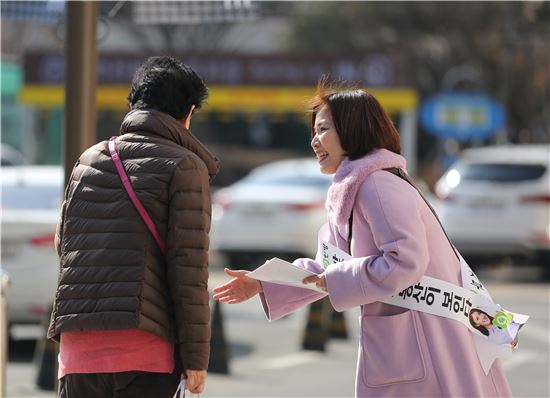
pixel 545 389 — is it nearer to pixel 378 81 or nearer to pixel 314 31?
pixel 378 81

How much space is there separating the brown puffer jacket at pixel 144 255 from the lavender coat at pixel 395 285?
45 cm

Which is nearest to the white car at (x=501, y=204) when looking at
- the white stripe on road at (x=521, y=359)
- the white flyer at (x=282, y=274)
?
the white stripe on road at (x=521, y=359)

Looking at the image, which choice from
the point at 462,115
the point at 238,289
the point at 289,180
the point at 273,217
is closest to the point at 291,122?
the point at 462,115

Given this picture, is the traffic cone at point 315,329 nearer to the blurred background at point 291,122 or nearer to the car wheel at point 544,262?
the blurred background at point 291,122

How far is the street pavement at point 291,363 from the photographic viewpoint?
354 inches

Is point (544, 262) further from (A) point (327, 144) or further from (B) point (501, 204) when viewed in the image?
(A) point (327, 144)

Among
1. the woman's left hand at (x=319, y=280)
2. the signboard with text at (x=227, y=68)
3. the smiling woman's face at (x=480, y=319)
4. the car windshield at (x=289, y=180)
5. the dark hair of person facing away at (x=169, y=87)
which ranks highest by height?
the signboard with text at (x=227, y=68)

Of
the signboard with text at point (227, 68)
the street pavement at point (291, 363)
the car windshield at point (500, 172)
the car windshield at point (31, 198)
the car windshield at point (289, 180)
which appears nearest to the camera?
the street pavement at point (291, 363)

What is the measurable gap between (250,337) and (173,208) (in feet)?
26.7

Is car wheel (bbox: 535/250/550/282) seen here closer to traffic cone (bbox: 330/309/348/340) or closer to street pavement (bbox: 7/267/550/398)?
street pavement (bbox: 7/267/550/398)

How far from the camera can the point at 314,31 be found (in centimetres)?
4666

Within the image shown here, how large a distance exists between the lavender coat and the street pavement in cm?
468

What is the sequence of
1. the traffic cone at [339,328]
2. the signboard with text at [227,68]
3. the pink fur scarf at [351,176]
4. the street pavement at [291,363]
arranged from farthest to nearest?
1. the signboard with text at [227,68]
2. the traffic cone at [339,328]
3. the street pavement at [291,363]
4. the pink fur scarf at [351,176]

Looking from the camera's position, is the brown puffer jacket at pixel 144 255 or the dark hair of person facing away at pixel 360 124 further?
the dark hair of person facing away at pixel 360 124
